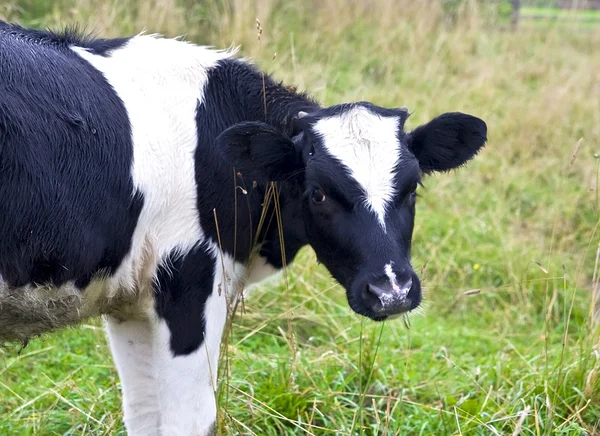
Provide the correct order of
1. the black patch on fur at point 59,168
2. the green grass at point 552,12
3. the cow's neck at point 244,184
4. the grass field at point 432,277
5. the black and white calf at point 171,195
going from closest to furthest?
the black patch on fur at point 59,168 → the black and white calf at point 171,195 → the cow's neck at point 244,184 → the grass field at point 432,277 → the green grass at point 552,12

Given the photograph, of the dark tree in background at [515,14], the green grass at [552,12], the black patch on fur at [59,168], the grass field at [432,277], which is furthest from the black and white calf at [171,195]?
the dark tree in background at [515,14]

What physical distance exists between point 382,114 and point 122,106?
105cm

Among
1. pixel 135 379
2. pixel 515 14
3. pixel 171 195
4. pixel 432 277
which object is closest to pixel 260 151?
pixel 171 195

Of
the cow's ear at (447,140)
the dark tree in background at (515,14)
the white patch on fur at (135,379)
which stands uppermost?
the cow's ear at (447,140)

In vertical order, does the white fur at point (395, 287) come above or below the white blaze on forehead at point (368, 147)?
below

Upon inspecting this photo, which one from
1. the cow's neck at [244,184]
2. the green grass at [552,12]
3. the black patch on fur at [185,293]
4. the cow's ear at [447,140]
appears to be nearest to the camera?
the black patch on fur at [185,293]

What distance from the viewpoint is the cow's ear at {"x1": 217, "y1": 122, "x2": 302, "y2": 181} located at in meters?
3.16

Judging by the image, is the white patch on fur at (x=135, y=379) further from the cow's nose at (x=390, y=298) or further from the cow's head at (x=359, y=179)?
the cow's nose at (x=390, y=298)

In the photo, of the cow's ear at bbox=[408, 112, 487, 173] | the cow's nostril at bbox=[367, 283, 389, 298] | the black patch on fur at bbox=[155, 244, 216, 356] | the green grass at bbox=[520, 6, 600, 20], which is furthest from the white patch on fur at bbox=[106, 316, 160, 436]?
the green grass at bbox=[520, 6, 600, 20]

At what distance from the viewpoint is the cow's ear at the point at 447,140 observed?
11.3ft

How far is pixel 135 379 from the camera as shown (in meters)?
3.49

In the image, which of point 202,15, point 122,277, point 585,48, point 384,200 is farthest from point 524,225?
point 585,48

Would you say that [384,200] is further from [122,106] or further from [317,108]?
[122,106]

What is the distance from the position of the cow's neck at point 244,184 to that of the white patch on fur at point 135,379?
23.1 inches
